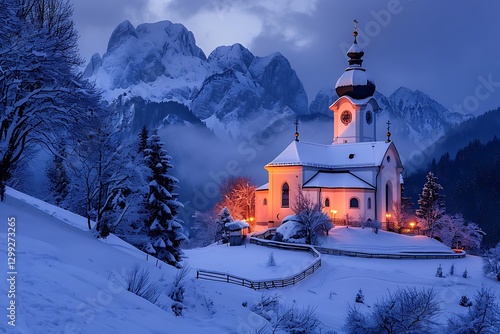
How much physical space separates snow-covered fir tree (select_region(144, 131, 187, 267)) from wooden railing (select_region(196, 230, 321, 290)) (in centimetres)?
340

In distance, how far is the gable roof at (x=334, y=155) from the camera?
51625mm

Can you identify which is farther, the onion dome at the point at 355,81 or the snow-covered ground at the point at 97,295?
the onion dome at the point at 355,81

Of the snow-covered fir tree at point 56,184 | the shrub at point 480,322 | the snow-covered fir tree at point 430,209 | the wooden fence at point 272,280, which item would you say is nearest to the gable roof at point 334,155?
the snow-covered fir tree at point 430,209

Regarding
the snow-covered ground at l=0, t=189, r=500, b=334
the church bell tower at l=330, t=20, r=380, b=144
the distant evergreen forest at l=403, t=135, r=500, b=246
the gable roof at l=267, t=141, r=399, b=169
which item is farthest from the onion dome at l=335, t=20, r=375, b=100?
the distant evergreen forest at l=403, t=135, r=500, b=246

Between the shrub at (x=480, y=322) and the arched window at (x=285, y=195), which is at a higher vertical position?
the arched window at (x=285, y=195)

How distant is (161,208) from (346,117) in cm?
3517

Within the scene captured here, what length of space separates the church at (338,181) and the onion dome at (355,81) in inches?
26.2

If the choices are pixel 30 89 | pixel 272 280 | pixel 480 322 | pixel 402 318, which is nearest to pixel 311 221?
pixel 272 280

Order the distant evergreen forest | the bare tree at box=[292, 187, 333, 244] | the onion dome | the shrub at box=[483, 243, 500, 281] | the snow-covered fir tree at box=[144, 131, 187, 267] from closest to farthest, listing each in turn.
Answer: the snow-covered fir tree at box=[144, 131, 187, 267], the shrub at box=[483, 243, 500, 281], the bare tree at box=[292, 187, 333, 244], the onion dome, the distant evergreen forest

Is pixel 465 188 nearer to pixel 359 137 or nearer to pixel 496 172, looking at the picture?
pixel 496 172

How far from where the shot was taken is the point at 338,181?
50719mm

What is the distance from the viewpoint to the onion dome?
5759 centimetres

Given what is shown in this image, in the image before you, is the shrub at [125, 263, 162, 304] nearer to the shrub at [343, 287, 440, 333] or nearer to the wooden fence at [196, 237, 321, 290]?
the shrub at [343, 287, 440, 333]

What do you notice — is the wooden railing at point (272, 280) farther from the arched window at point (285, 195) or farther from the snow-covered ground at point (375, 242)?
the arched window at point (285, 195)
